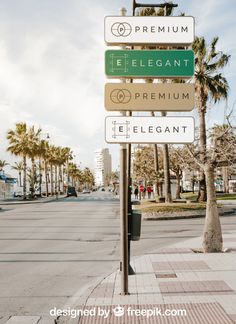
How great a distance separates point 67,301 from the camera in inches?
302

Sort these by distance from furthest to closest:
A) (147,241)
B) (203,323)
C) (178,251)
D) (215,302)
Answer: (147,241), (178,251), (215,302), (203,323)

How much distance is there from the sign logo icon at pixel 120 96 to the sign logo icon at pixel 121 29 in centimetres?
105

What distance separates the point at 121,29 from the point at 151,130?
1.96 metres

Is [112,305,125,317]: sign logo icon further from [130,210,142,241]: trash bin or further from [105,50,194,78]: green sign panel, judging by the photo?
[105,50,194,78]: green sign panel

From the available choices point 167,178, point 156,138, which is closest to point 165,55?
point 156,138

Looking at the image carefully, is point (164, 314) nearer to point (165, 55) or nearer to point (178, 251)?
point (165, 55)

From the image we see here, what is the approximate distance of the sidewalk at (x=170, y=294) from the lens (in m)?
6.42

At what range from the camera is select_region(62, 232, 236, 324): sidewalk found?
6.42 meters

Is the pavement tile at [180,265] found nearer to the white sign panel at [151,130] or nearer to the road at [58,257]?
the road at [58,257]

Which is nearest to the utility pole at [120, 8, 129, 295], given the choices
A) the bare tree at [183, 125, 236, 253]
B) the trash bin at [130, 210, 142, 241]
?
the trash bin at [130, 210, 142, 241]

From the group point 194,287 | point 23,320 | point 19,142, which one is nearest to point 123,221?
point 194,287

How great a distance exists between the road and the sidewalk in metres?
0.74

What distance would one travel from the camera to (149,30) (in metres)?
7.91

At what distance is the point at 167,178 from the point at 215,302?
76.5 ft
